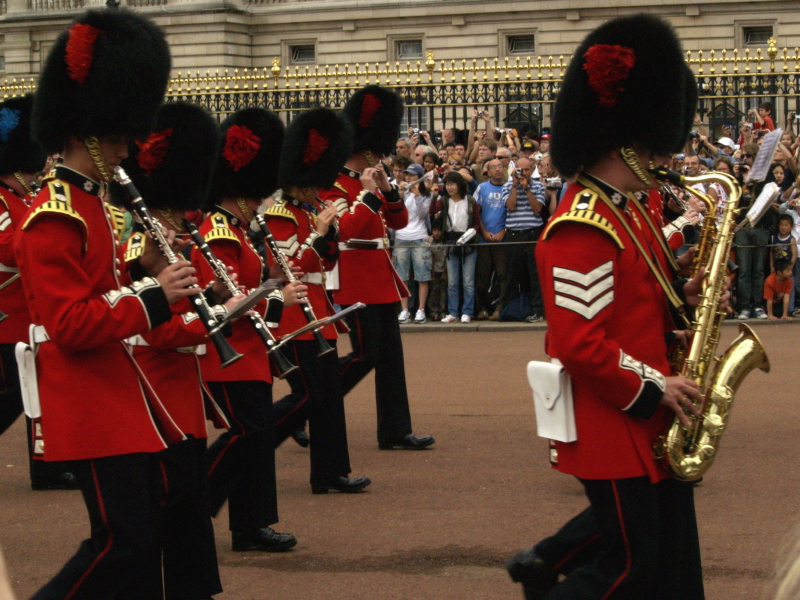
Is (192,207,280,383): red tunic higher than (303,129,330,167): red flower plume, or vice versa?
(303,129,330,167): red flower plume

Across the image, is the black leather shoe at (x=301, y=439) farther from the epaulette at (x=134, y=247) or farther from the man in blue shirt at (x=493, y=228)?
the man in blue shirt at (x=493, y=228)

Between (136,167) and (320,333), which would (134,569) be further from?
(320,333)

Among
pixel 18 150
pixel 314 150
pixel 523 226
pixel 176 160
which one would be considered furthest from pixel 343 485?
pixel 523 226

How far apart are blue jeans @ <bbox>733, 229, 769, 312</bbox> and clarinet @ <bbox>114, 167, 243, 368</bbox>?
29.4 feet

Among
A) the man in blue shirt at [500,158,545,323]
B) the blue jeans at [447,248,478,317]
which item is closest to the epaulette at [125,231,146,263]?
the man in blue shirt at [500,158,545,323]

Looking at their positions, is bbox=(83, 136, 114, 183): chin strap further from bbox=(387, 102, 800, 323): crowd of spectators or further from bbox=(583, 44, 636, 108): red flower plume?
bbox=(387, 102, 800, 323): crowd of spectators

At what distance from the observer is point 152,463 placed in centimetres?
376

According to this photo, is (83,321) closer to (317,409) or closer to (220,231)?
(220,231)

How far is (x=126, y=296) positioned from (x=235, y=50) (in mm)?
27458

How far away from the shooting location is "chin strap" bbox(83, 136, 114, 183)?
12.3 ft

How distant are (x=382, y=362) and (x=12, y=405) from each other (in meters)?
1.93

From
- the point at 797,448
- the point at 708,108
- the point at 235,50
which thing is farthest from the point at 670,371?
the point at 235,50

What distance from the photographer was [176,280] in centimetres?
367

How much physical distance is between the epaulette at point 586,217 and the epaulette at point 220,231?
6.26 ft
